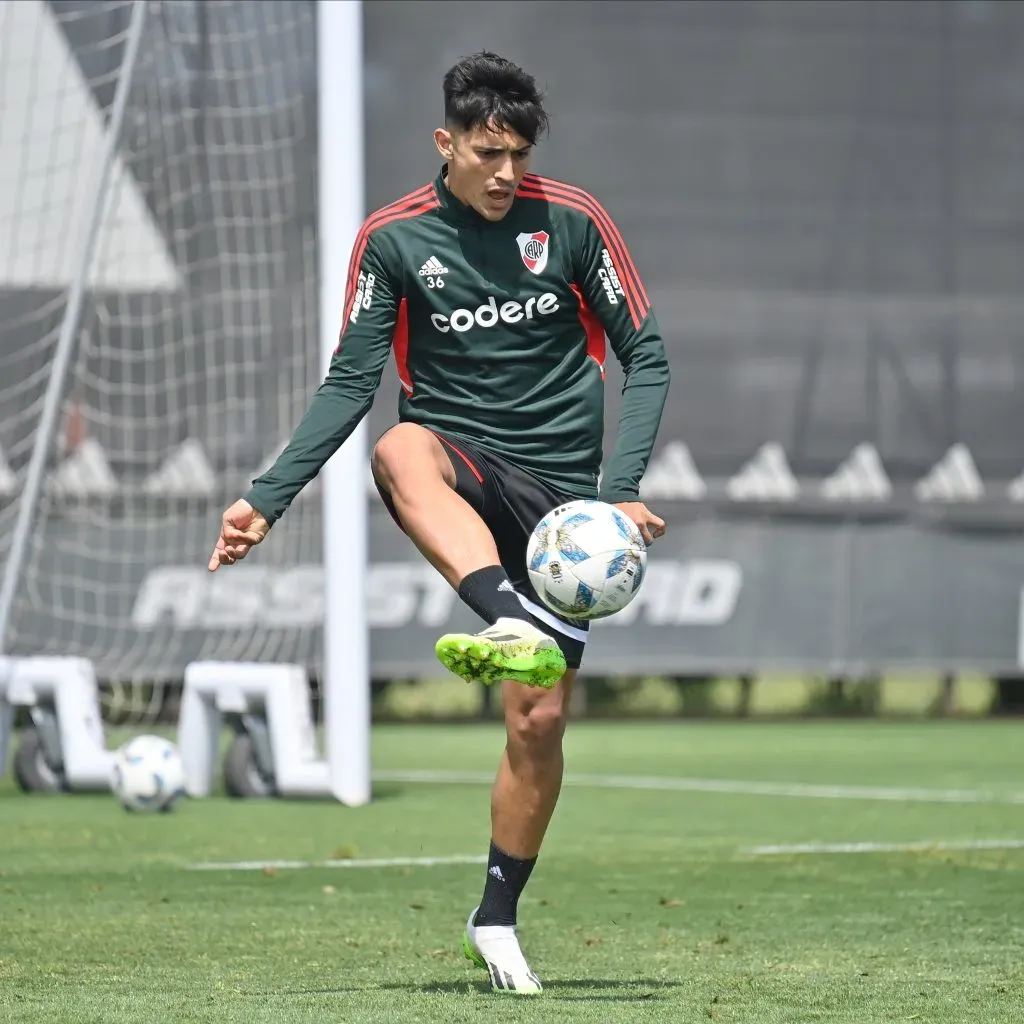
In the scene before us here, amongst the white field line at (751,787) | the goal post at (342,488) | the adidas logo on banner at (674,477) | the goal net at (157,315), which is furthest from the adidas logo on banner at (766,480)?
the goal post at (342,488)

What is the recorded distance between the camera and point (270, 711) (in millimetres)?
9211

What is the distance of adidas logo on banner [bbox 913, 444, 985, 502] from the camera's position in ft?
47.2

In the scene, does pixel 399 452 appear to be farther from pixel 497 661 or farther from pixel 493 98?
pixel 493 98

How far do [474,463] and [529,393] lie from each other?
248 millimetres

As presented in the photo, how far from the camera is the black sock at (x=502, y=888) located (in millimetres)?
4586

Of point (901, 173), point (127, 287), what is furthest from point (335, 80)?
point (901, 173)

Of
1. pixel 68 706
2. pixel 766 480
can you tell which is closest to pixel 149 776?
pixel 68 706

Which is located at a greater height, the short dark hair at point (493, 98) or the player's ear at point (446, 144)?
the short dark hair at point (493, 98)

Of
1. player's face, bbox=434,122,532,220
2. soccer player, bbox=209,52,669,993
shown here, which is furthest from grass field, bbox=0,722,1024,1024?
player's face, bbox=434,122,532,220

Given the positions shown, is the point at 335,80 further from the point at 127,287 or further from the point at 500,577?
the point at 500,577

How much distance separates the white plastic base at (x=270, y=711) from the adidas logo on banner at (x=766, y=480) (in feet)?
17.8

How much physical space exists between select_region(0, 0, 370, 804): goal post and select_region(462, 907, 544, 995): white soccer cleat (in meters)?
4.56

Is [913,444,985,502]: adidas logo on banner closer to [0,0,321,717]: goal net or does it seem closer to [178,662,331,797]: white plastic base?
[0,0,321,717]: goal net

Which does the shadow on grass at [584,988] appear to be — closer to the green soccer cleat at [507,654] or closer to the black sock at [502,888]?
the black sock at [502,888]
